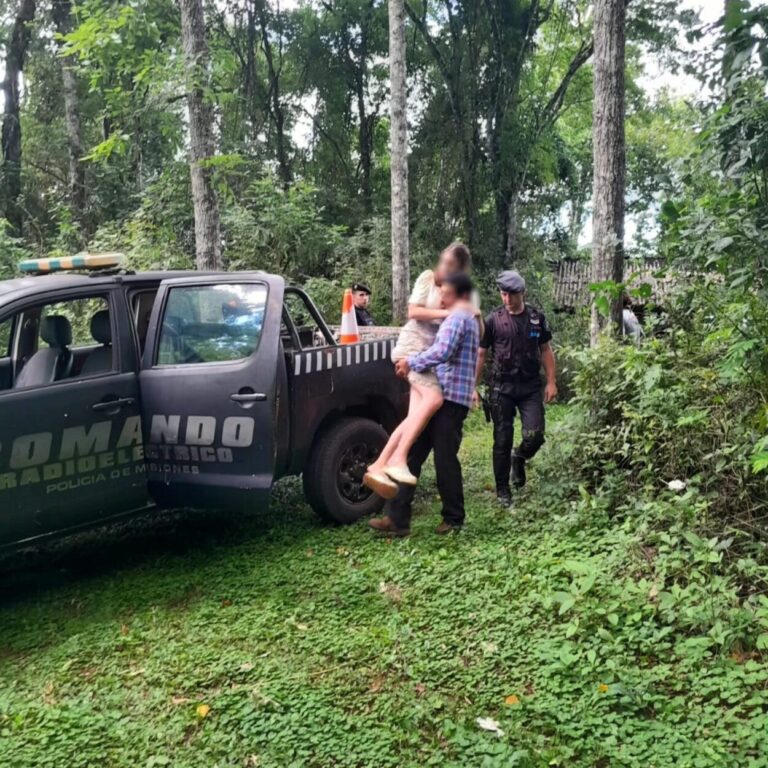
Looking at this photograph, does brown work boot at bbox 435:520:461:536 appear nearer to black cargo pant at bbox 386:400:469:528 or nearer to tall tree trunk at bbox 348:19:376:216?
black cargo pant at bbox 386:400:469:528

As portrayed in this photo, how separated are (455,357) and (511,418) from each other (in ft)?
3.32

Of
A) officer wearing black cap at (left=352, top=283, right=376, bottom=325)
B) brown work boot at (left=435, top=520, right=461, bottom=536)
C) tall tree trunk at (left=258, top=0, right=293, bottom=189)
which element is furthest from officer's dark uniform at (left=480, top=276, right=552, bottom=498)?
tall tree trunk at (left=258, top=0, right=293, bottom=189)

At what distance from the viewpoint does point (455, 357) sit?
509 centimetres

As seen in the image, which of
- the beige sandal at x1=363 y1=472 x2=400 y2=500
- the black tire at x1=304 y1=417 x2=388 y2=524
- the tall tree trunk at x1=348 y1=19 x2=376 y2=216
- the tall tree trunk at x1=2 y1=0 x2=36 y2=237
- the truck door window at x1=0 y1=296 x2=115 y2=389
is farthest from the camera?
the tall tree trunk at x1=348 y1=19 x2=376 y2=216

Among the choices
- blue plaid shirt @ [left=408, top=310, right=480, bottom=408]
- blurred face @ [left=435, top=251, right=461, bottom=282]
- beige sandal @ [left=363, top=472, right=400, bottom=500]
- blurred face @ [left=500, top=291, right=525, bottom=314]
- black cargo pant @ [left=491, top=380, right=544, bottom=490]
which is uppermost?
blurred face @ [left=435, top=251, right=461, bottom=282]

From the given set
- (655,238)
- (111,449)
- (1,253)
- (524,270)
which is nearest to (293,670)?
(111,449)

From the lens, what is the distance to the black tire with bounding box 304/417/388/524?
5.38m

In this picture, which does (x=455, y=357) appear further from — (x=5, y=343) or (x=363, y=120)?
(x=363, y=120)

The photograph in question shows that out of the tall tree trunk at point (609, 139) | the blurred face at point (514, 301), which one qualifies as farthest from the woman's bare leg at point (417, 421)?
the tall tree trunk at point (609, 139)

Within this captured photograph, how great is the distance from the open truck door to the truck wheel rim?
991mm

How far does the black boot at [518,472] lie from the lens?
20.2 feet

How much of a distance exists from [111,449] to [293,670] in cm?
188

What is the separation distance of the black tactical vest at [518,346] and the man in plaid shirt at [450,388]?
66cm

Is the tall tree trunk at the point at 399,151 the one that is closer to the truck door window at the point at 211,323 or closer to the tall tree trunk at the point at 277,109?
the truck door window at the point at 211,323
